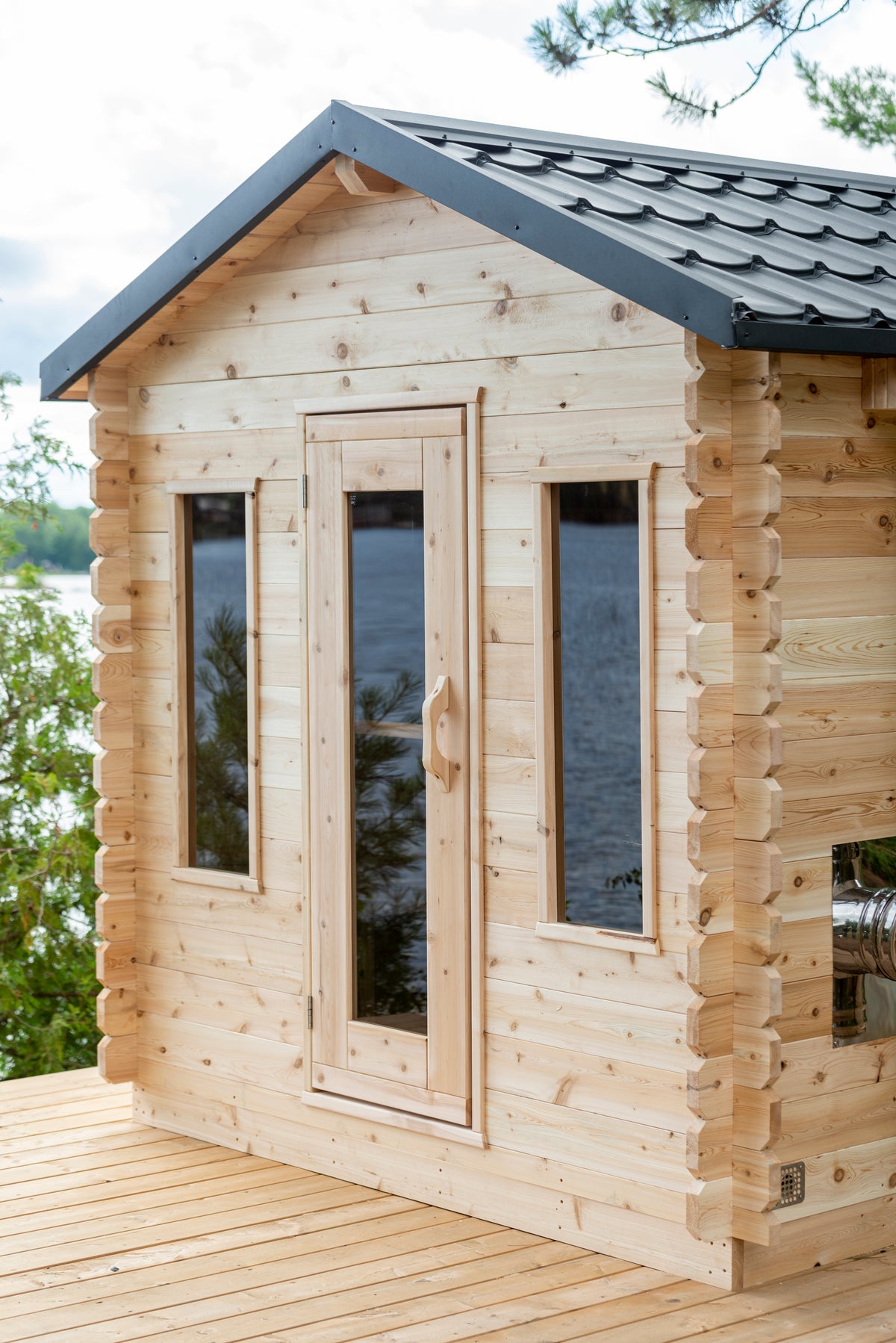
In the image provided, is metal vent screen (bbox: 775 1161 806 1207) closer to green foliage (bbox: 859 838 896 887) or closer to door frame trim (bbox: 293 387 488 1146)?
green foliage (bbox: 859 838 896 887)

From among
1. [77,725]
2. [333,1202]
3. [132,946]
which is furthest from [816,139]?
[333,1202]

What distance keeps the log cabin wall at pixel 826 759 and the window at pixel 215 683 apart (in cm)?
187

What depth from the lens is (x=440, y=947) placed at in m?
4.91

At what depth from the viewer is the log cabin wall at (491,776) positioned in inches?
168

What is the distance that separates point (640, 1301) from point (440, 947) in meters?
1.14

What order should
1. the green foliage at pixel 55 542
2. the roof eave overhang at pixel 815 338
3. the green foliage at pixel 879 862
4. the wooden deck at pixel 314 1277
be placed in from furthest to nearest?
the green foliage at pixel 55 542 → the green foliage at pixel 879 862 → the wooden deck at pixel 314 1277 → the roof eave overhang at pixel 815 338

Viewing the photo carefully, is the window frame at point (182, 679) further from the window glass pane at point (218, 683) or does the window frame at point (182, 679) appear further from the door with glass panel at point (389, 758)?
the door with glass panel at point (389, 758)

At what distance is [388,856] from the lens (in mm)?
5098

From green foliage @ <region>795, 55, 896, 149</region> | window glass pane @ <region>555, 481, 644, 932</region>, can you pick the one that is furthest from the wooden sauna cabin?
green foliage @ <region>795, 55, 896, 149</region>

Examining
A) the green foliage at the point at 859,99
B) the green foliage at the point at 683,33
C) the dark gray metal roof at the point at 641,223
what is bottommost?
the dark gray metal roof at the point at 641,223

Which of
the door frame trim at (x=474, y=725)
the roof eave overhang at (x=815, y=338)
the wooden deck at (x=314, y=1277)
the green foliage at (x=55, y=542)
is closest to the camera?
the roof eave overhang at (x=815, y=338)

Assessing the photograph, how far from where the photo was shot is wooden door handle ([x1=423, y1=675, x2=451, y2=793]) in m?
4.85

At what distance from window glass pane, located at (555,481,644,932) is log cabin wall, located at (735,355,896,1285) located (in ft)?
1.33

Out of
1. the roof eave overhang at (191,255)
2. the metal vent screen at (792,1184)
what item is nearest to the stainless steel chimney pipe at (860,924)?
the metal vent screen at (792,1184)
